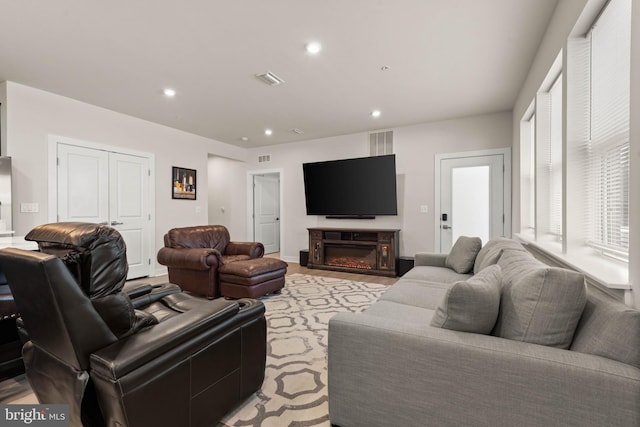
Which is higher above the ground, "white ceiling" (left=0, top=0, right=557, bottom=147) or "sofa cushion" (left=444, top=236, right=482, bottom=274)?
"white ceiling" (left=0, top=0, right=557, bottom=147)

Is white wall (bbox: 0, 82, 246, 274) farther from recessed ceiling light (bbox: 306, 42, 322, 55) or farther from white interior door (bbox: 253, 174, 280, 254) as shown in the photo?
recessed ceiling light (bbox: 306, 42, 322, 55)

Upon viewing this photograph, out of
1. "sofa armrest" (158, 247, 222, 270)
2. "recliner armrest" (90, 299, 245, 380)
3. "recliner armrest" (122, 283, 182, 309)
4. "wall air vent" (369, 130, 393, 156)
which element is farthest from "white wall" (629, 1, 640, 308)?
"wall air vent" (369, 130, 393, 156)

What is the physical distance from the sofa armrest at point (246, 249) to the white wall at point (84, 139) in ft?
4.79

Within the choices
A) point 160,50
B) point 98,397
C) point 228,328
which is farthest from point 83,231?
point 160,50

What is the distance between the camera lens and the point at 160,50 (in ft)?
9.04

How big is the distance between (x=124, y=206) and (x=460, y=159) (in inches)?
213

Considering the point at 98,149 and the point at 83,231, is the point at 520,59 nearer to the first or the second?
the point at 83,231

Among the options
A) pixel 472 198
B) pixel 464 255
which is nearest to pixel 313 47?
pixel 464 255

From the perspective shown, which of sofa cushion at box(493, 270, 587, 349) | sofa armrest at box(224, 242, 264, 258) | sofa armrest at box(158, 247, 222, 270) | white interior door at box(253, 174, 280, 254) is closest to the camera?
sofa cushion at box(493, 270, 587, 349)

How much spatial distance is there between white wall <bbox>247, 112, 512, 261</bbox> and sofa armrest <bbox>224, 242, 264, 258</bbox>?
1902 mm

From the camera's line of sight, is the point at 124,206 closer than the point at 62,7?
No

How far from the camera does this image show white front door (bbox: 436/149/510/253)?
14.9 feet

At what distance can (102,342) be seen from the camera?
1.14m

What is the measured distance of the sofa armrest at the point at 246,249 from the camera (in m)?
4.43
